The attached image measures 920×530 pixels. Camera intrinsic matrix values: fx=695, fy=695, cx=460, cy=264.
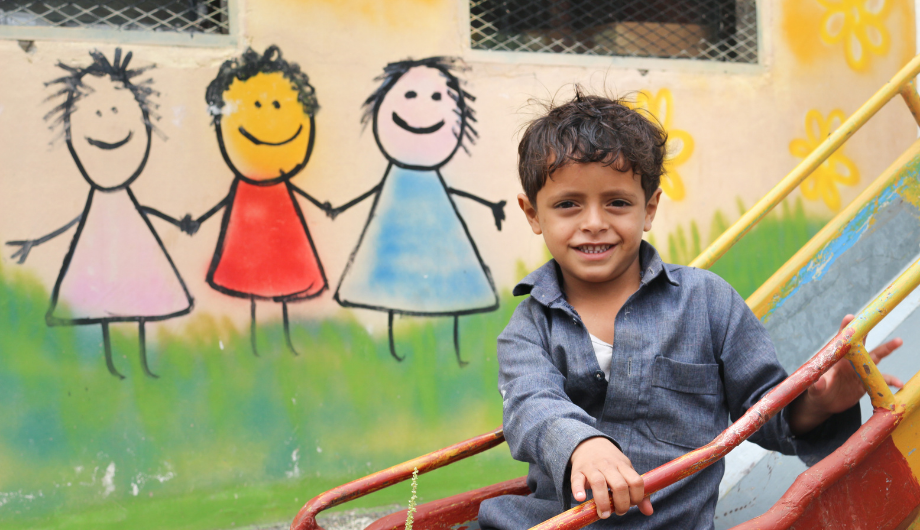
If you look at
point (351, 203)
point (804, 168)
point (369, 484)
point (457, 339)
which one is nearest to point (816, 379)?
point (369, 484)

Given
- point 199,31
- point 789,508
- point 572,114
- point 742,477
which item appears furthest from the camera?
point 199,31

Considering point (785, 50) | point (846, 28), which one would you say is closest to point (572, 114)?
point (785, 50)

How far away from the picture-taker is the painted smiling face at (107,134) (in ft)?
9.36

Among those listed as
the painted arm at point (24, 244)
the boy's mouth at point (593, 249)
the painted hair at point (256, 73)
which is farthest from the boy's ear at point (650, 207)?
the painted arm at point (24, 244)

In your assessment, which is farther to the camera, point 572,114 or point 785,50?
point 785,50

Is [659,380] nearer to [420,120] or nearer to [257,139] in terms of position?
[420,120]

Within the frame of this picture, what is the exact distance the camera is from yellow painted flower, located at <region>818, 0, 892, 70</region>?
12.3 feet

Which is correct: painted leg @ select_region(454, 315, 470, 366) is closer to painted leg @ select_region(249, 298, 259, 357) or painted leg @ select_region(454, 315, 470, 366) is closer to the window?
painted leg @ select_region(249, 298, 259, 357)

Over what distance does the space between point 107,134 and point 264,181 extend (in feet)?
2.14

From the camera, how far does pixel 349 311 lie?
3.16 metres

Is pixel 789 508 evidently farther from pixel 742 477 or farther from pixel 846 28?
pixel 846 28

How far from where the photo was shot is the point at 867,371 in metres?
1.41

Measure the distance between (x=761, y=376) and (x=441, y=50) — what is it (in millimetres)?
2313

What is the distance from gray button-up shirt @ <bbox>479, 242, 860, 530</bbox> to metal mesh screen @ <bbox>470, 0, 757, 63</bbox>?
2.27m
